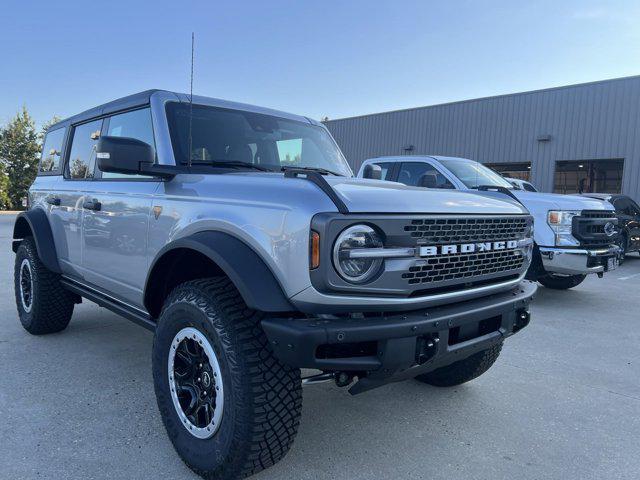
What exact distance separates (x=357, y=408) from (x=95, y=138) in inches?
114

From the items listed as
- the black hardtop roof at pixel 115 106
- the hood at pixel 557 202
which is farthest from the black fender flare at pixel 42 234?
the hood at pixel 557 202

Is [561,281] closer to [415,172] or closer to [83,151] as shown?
[415,172]

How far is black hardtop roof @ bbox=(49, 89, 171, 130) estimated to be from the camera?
10.7 ft

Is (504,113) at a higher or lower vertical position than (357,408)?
higher

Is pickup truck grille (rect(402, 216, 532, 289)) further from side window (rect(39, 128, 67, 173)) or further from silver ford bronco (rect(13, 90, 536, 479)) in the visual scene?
side window (rect(39, 128, 67, 173))

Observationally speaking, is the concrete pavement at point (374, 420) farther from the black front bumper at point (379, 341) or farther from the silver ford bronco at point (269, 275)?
the black front bumper at point (379, 341)

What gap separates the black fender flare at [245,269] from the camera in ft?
6.66

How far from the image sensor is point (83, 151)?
13.7 feet

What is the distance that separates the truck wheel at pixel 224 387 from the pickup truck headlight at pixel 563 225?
5.07 metres

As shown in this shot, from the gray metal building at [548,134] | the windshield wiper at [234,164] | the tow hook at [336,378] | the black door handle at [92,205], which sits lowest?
the tow hook at [336,378]

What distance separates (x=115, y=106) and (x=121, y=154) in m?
1.33

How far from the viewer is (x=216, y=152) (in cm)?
310

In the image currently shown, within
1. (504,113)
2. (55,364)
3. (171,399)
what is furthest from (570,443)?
(504,113)

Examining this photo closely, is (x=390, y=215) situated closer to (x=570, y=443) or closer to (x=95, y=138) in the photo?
(x=570, y=443)
